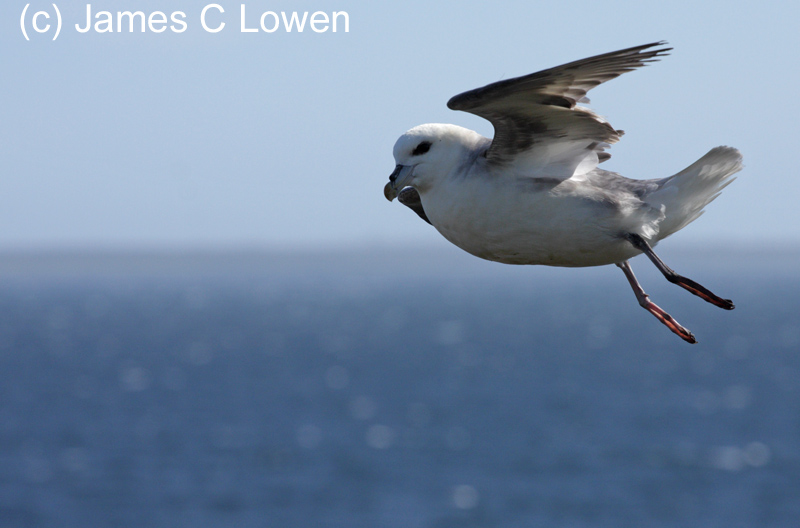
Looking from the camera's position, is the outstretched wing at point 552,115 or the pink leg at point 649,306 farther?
the pink leg at point 649,306

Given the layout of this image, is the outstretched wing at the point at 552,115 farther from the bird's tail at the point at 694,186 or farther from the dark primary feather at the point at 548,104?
the bird's tail at the point at 694,186

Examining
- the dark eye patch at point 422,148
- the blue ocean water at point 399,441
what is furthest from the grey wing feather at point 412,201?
the blue ocean water at point 399,441

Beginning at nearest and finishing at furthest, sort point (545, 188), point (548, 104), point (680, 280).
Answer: point (548, 104) → point (680, 280) → point (545, 188)

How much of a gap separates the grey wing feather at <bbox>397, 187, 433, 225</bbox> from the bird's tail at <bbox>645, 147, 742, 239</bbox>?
1.98 m

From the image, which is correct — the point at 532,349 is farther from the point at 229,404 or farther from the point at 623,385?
the point at 229,404

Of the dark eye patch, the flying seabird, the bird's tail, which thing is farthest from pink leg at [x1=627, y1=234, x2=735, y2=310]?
the dark eye patch

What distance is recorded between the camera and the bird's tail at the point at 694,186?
727 centimetres

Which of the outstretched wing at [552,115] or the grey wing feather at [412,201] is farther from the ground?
the outstretched wing at [552,115]

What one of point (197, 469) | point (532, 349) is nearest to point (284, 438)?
point (197, 469)

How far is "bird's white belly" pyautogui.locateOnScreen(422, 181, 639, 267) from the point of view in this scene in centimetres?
691

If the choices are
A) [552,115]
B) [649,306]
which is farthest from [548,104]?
[649,306]

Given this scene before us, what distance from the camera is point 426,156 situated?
713 centimetres

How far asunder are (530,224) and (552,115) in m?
0.81

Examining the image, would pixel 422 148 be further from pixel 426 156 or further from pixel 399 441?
pixel 399 441
